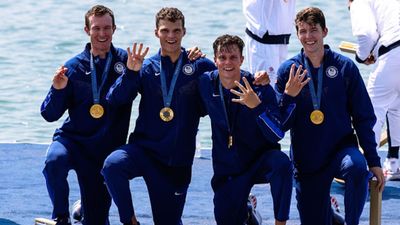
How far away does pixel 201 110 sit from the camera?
8.78 metres

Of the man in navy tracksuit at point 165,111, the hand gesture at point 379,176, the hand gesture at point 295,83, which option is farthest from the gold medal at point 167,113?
the hand gesture at point 379,176

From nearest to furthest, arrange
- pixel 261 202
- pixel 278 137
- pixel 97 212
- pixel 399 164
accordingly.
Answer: pixel 278 137 < pixel 97 212 < pixel 261 202 < pixel 399 164

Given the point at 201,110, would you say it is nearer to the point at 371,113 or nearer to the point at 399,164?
the point at 371,113

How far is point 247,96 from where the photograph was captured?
329 inches

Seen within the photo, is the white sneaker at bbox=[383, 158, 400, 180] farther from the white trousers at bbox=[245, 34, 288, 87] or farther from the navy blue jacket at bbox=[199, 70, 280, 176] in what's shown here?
the navy blue jacket at bbox=[199, 70, 280, 176]

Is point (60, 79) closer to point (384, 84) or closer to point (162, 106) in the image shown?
point (162, 106)

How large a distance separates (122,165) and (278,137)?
3.04ft

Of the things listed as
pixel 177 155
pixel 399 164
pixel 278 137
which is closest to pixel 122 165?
pixel 177 155

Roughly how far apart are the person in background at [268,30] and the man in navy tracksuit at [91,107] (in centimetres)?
182

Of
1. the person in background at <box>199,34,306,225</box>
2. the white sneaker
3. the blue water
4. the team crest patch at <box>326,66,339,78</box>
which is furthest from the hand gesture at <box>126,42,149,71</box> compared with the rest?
the blue water

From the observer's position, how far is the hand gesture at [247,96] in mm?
8359

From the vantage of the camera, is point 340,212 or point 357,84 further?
point 340,212

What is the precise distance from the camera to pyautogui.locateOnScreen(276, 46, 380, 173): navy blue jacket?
28.1 feet

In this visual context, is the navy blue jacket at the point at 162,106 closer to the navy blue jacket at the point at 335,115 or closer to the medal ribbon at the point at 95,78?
the medal ribbon at the point at 95,78
